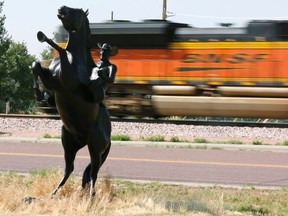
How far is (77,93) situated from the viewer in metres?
6.97

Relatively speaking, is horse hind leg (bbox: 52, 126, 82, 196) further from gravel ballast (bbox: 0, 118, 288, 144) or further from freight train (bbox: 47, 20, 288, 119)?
freight train (bbox: 47, 20, 288, 119)

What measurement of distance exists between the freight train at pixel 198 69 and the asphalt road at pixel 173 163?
6.30 m

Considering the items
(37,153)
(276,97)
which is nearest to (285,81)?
(276,97)

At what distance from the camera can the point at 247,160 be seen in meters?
13.5

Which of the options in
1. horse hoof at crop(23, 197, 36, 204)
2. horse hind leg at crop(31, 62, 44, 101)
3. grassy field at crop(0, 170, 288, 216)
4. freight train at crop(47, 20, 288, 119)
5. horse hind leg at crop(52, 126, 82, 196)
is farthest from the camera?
freight train at crop(47, 20, 288, 119)

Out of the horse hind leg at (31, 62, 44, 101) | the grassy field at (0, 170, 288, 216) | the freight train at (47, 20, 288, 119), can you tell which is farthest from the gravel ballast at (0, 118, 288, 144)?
the horse hind leg at (31, 62, 44, 101)

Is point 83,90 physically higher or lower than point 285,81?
higher

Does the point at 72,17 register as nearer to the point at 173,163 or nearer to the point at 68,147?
the point at 68,147

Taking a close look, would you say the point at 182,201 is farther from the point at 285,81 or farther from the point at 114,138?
the point at 285,81

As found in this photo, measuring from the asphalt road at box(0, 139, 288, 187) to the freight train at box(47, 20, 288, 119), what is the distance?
6.30 m

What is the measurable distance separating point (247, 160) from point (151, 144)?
335cm

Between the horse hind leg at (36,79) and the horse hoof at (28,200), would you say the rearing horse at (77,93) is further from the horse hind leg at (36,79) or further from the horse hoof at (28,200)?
the horse hoof at (28,200)

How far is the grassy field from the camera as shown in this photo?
696 cm

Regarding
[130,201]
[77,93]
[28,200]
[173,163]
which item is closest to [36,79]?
[77,93]
